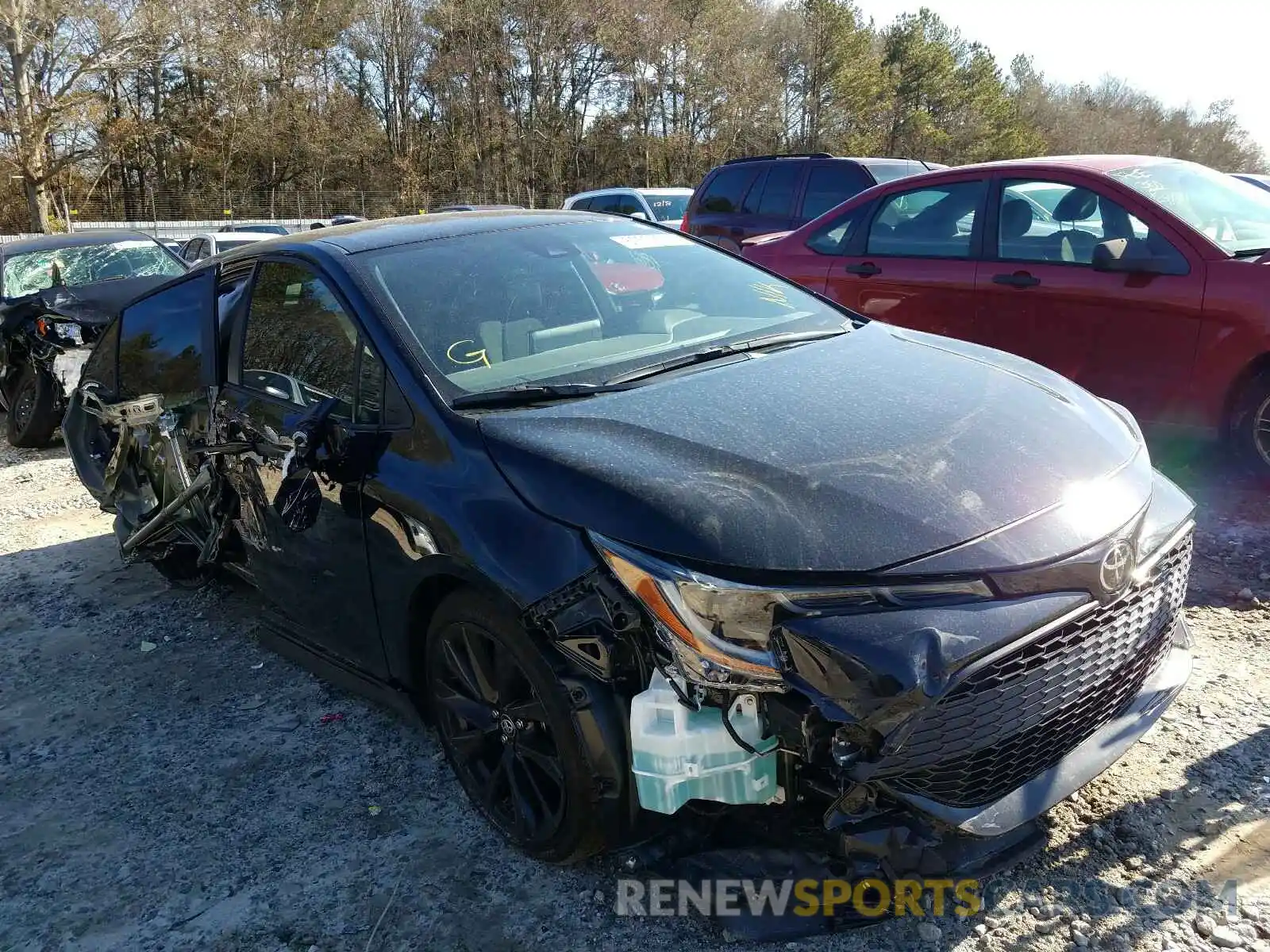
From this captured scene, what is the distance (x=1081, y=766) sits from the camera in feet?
7.27

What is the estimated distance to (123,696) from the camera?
3834 mm

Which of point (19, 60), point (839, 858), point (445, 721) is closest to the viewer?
point (839, 858)

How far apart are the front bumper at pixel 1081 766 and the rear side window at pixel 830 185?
808 centimetres

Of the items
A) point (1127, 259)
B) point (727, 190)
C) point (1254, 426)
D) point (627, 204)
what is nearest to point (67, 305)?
point (727, 190)

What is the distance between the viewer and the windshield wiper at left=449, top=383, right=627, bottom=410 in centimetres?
270

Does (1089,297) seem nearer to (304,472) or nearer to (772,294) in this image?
(772,294)

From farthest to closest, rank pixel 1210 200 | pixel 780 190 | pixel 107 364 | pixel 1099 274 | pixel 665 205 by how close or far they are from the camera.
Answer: pixel 665 205
pixel 780 190
pixel 1210 200
pixel 1099 274
pixel 107 364

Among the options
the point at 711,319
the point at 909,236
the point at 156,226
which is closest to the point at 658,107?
the point at 156,226

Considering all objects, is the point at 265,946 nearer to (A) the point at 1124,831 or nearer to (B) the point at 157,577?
(A) the point at 1124,831

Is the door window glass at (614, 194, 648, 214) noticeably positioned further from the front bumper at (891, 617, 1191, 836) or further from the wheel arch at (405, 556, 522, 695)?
the front bumper at (891, 617, 1191, 836)

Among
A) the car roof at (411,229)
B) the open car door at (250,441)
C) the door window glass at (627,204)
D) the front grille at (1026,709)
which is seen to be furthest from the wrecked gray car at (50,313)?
the door window glass at (627,204)

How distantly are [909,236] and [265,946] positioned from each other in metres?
5.39

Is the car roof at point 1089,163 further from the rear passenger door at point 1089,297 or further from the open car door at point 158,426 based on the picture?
the open car door at point 158,426

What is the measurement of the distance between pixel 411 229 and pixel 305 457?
1.07m
